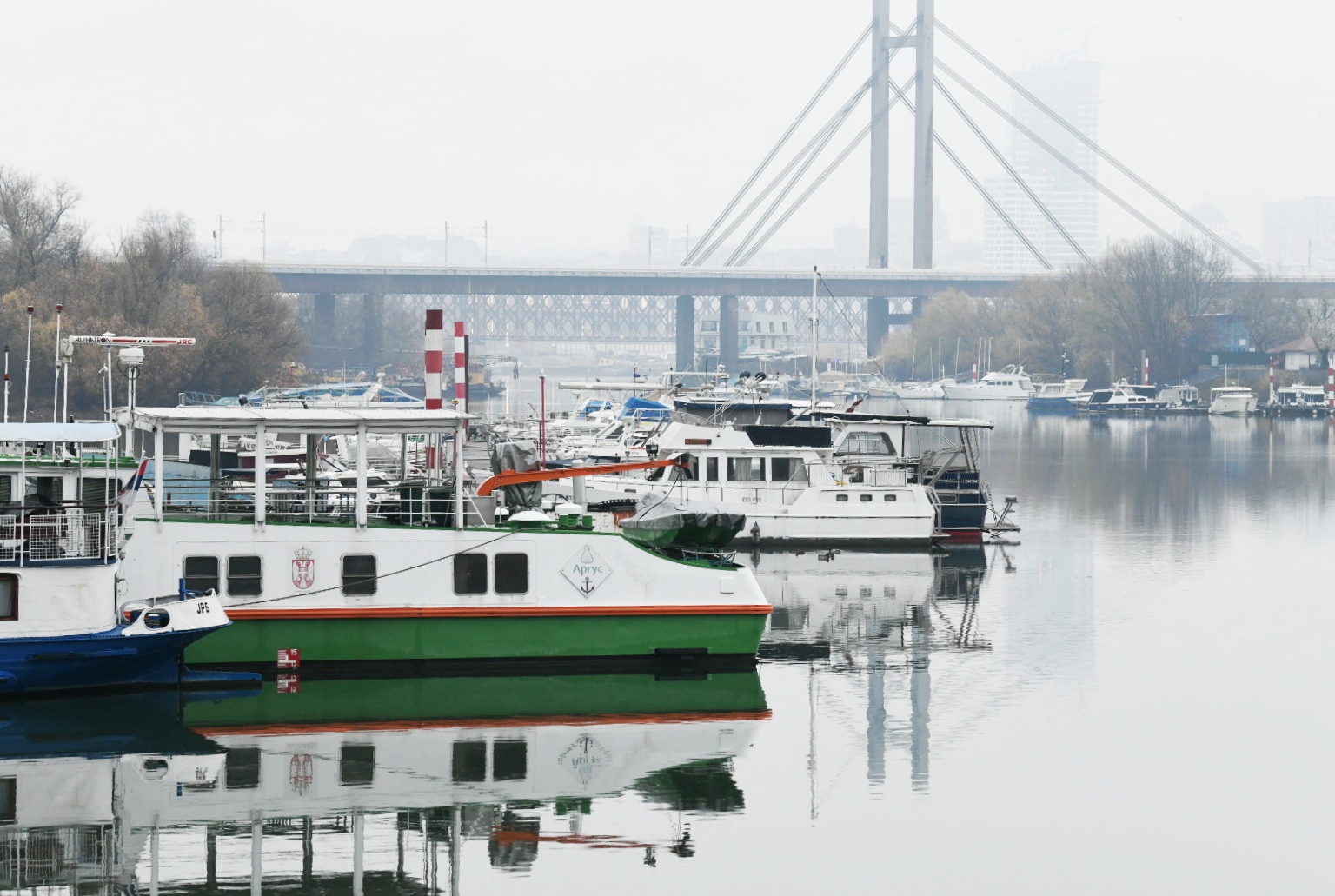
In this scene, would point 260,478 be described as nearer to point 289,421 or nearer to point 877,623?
point 289,421

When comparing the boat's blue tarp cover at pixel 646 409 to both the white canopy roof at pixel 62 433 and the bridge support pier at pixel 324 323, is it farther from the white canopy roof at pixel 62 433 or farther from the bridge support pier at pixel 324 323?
the bridge support pier at pixel 324 323

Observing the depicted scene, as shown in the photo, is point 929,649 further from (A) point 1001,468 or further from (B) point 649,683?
(A) point 1001,468

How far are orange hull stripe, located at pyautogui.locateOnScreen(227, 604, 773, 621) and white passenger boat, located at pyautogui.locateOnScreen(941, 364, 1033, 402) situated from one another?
102m

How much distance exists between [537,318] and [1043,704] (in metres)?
153

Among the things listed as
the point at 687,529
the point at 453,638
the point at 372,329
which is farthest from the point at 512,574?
the point at 372,329

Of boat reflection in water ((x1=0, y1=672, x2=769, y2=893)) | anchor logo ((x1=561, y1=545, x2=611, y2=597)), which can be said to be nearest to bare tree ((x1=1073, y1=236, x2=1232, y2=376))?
boat reflection in water ((x1=0, y1=672, x2=769, y2=893))

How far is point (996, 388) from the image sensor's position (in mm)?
121375

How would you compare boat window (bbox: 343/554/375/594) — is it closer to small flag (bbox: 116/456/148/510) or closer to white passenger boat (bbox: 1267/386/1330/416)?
small flag (bbox: 116/456/148/510)

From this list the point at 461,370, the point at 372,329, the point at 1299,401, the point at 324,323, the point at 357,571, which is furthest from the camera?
the point at 324,323

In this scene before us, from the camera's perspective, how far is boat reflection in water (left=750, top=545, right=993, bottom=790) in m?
19.6

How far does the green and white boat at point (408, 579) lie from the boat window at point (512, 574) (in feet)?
0.05

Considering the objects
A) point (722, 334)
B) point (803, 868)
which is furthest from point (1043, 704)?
point (722, 334)

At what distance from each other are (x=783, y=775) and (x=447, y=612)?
4.81 metres

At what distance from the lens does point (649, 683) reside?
Result: 66.3ft
